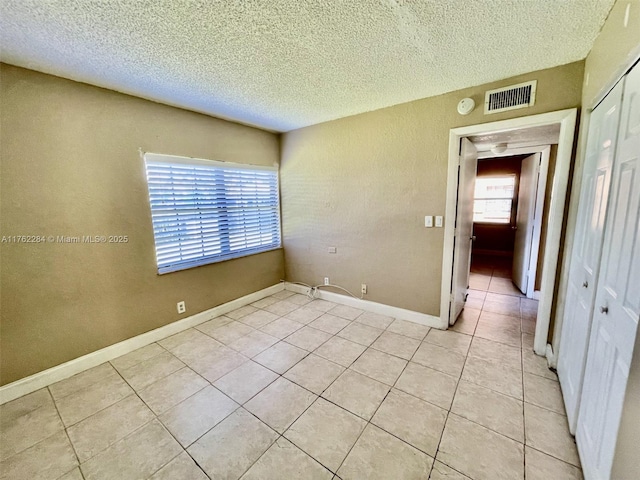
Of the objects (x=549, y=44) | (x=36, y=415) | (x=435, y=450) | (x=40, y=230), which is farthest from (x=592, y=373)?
(x=40, y=230)

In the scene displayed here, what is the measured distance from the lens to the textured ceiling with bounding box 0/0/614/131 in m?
1.36

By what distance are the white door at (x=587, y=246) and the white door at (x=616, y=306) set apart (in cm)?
10

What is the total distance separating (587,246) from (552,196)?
2.69 feet

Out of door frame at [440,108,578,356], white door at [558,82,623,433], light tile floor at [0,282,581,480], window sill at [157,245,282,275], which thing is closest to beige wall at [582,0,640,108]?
white door at [558,82,623,433]

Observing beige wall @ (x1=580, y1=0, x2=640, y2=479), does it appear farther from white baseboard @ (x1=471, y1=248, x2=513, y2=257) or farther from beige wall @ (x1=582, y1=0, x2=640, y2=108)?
white baseboard @ (x1=471, y1=248, x2=513, y2=257)

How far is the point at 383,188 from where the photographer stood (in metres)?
2.98

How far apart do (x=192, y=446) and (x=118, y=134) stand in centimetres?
259

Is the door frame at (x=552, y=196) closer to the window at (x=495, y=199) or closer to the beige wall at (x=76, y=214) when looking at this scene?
the beige wall at (x=76, y=214)

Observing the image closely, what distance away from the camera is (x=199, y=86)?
2.24 metres

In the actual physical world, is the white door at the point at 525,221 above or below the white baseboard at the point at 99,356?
above

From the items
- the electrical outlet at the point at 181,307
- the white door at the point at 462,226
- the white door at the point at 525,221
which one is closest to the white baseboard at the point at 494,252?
the white door at the point at 525,221

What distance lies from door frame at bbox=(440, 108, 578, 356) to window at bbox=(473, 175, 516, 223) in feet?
12.0

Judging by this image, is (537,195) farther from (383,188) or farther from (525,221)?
(383,188)

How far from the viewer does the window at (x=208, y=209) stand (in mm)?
2682
